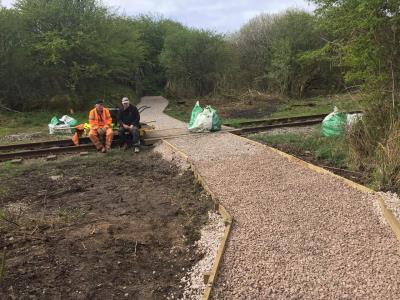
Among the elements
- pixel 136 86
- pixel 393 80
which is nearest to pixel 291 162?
pixel 393 80

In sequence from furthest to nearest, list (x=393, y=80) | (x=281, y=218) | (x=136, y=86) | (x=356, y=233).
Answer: (x=136, y=86) < (x=393, y=80) < (x=281, y=218) < (x=356, y=233)

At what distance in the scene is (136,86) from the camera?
29.2 meters

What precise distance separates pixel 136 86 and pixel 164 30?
5941 millimetres

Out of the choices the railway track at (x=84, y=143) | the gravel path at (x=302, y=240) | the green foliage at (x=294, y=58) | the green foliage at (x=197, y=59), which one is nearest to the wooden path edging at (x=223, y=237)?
the gravel path at (x=302, y=240)

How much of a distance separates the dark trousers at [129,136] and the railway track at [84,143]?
0.79ft

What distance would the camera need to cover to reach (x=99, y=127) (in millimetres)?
9773

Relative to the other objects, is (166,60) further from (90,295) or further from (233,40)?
(90,295)

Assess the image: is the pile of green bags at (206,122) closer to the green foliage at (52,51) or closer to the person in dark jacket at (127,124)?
the person in dark jacket at (127,124)

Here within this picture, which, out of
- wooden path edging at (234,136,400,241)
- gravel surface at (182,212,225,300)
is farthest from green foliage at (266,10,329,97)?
gravel surface at (182,212,225,300)

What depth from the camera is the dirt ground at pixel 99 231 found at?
151 inches

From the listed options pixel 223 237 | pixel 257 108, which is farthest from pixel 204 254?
pixel 257 108

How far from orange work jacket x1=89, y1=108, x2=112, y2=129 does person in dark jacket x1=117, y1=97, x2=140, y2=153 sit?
271 millimetres

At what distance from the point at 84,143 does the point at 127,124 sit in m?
1.41

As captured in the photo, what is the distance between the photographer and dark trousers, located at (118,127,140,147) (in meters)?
9.80
